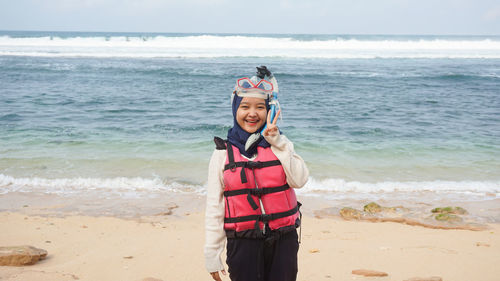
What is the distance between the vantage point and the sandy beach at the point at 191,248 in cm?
441

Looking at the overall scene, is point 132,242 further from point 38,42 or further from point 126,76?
point 38,42

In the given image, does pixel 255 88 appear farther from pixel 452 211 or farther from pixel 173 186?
pixel 173 186

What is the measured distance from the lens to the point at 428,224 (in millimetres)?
6223

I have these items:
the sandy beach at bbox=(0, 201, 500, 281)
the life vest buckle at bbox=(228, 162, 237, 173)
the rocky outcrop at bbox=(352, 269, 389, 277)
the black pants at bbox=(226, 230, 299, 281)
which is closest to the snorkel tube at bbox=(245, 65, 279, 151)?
the life vest buckle at bbox=(228, 162, 237, 173)

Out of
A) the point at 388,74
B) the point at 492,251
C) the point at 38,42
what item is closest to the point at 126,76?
the point at 388,74

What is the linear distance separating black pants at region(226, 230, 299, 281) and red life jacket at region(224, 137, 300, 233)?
0.28ft

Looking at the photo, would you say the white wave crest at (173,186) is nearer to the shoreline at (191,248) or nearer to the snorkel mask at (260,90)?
the shoreline at (191,248)

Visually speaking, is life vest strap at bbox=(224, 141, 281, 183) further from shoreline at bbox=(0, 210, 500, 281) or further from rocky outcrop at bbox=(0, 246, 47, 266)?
rocky outcrop at bbox=(0, 246, 47, 266)

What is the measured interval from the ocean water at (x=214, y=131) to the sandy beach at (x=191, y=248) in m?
1.62

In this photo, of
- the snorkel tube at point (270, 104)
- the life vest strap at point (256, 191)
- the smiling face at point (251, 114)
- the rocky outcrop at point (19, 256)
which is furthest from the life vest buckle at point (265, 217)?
the rocky outcrop at point (19, 256)

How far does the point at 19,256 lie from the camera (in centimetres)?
440

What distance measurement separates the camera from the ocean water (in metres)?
8.38

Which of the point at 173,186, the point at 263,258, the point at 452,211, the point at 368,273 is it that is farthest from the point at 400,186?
the point at 263,258

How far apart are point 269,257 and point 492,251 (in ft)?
12.6
